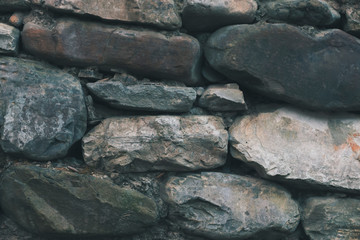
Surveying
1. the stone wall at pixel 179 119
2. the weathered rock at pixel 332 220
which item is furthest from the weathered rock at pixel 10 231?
the weathered rock at pixel 332 220

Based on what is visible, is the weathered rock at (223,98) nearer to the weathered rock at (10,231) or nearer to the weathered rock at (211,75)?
the weathered rock at (211,75)

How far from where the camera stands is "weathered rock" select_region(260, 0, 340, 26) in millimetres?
1708

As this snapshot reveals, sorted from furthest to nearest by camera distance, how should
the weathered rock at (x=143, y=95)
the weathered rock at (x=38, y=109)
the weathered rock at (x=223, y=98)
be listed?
Result: the weathered rock at (x=223, y=98)
the weathered rock at (x=143, y=95)
the weathered rock at (x=38, y=109)

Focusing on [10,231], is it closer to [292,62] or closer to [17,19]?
[17,19]

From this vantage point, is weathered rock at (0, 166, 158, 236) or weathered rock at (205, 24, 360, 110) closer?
weathered rock at (0, 166, 158, 236)

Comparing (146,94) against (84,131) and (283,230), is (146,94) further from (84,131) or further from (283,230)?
(283,230)

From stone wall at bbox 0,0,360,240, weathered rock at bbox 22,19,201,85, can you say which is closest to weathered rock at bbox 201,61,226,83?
stone wall at bbox 0,0,360,240

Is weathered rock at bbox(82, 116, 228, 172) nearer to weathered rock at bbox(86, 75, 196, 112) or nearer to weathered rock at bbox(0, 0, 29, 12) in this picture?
weathered rock at bbox(86, 75, 196, 112)

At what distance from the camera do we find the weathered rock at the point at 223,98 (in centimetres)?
170

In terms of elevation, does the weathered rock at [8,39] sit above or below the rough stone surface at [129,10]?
below

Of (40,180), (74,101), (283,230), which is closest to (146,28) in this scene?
(74,101)

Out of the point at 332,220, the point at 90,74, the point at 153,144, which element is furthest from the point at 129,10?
the point at 332,220

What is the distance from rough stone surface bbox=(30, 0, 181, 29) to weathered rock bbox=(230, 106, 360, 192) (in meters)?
0.54

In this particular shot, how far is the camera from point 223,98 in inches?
66.6
